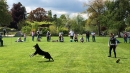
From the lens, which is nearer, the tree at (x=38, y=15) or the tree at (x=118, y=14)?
the tree at (x=118, y=14)

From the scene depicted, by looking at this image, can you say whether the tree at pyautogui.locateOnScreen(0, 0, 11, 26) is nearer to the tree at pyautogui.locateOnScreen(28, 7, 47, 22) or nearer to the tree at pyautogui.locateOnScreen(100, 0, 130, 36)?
the tree at pyautogui.locateOnScreen(28, 7, 47, 22)

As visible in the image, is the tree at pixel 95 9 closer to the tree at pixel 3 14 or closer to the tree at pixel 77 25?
the tree at pixel 77 25

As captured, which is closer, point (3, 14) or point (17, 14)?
point (3, 14)

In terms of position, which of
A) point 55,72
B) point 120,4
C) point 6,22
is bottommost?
point 55,72

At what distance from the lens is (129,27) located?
282ft

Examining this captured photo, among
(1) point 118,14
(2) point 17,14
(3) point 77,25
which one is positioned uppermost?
(2) point 17,14

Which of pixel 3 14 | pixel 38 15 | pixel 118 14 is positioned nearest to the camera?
pixel 3 14

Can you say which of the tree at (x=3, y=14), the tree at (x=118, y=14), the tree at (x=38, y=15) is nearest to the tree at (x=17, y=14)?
the tree at (x=38, y=15)

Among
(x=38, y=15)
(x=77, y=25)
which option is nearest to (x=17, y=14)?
(x=38, y=15)

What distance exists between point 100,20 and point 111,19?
9.02 m

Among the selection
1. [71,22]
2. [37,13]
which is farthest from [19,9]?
[71,22]

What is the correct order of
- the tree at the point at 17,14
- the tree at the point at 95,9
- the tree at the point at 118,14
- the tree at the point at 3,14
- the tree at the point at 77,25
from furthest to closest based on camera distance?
the tree at the point at 77,25 → the tree at the point at 17,14 → the tree at the point at 95,9 → the tree at the point at 118,14 → the tree at the point at 3,14

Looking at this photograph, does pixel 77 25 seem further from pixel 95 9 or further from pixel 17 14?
pixel 17 14

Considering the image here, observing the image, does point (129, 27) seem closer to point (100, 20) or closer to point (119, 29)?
point (119, 29)
